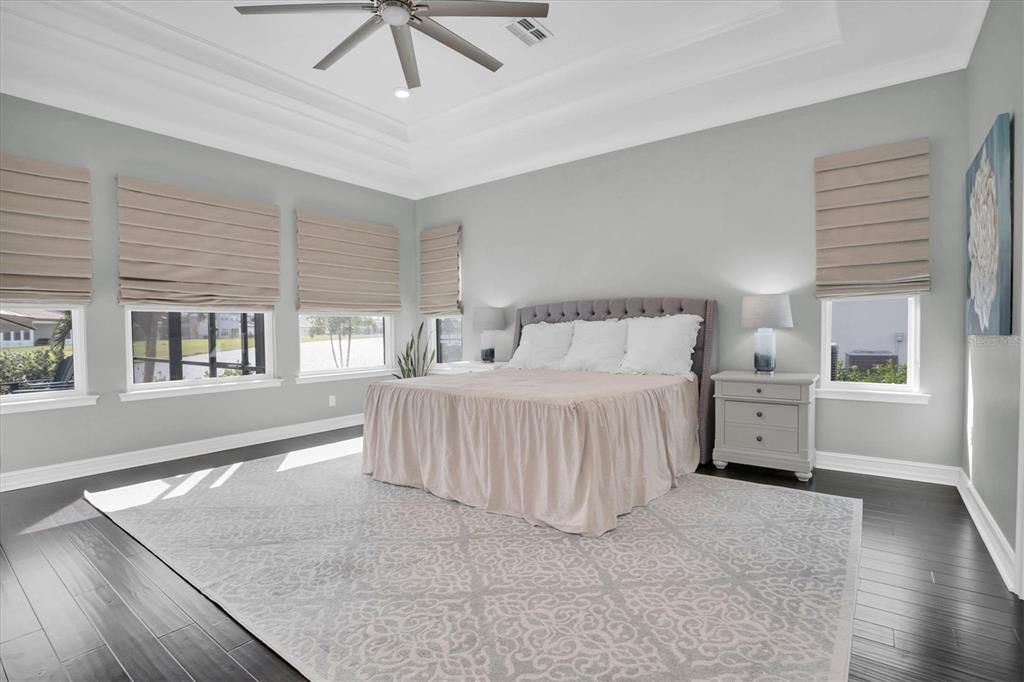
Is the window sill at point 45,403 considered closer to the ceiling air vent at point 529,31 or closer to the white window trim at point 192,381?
the white window trim at point 192,381

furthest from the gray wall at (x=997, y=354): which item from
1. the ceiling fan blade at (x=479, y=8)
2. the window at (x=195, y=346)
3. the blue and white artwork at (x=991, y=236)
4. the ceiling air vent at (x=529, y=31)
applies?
the window at (x=195, y=346)

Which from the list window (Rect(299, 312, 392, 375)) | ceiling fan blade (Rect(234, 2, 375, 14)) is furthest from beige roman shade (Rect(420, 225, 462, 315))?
ceiling fan blade (Rect(234, 2, 375, 14))

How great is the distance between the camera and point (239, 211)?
15.9 ft

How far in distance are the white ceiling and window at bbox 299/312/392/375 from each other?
1.79m

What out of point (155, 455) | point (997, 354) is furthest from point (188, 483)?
point (997, 354)

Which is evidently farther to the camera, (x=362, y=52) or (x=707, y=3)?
(x=362, y=52)

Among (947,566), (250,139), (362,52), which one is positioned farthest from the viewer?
(250,139)

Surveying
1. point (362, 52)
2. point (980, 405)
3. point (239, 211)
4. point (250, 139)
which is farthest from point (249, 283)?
point (980, 405)

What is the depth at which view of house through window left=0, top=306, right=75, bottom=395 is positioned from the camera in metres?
3.70

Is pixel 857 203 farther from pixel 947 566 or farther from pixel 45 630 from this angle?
pixel 45 630

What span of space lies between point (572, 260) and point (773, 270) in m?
1.91

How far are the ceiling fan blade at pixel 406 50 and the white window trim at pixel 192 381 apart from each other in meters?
2.95

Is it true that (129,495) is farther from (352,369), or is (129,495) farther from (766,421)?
(766,421)

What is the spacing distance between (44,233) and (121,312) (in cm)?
74
